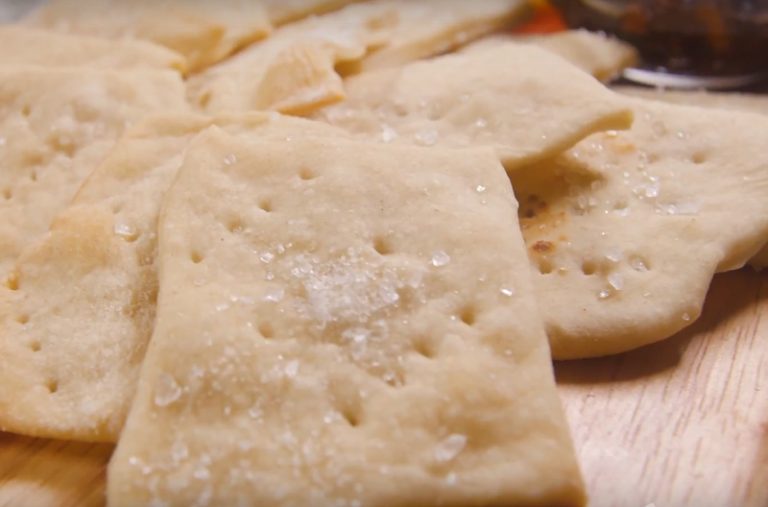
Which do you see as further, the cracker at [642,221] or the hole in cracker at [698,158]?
the hole in cracker at [698,158]

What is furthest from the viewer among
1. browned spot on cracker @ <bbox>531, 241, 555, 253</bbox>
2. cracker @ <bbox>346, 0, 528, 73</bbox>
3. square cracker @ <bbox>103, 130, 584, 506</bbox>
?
cracker @ <bbox>346, 0, 528, 73</bbox>

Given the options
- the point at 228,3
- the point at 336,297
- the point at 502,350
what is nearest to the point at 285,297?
the point at 336,297

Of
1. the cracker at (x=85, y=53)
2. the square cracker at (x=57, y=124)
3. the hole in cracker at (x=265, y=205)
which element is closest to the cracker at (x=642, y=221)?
the hole in cracker at (x=265, y=205)

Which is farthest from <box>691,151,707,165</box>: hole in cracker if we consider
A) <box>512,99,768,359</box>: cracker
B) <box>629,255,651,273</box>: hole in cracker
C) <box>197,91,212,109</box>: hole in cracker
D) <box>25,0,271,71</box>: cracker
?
<box>25,0,271,71</box>: cracker

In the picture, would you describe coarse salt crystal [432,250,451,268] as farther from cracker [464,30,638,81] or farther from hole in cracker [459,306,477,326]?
cracker [464,30,638,81]

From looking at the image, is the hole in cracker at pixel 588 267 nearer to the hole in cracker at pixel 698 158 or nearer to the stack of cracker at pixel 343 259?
the stack of cracker at pixel 343 259

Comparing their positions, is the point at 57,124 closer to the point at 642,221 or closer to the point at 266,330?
the point at 266,330

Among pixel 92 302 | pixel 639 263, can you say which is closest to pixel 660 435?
pixel 639 263
